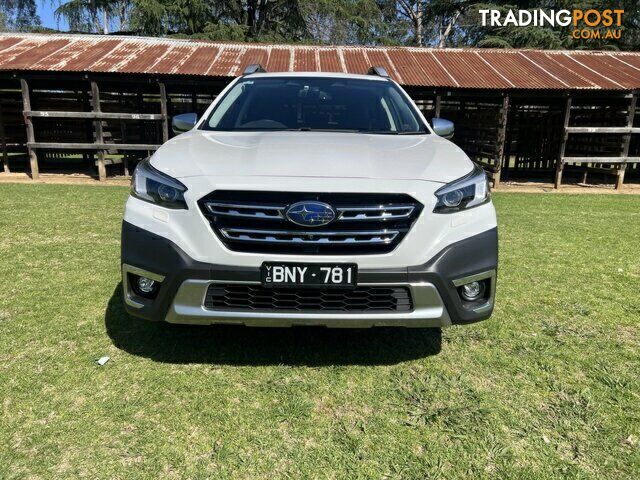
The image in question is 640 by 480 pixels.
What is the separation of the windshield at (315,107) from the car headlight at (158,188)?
93cm

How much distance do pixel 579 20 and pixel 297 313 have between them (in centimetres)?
2636

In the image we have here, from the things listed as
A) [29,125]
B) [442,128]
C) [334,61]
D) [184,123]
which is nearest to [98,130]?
[29,125]

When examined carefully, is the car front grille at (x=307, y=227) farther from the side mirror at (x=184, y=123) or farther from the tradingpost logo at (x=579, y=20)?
the tradingpost logo at (x=579, y=20)

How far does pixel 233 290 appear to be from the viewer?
94.7 inches

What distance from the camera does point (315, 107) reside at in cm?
366

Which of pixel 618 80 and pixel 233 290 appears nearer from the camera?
pixel 233 290

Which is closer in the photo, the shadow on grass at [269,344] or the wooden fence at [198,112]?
the shadow on grass at [269,344]

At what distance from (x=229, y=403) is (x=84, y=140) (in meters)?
13.9

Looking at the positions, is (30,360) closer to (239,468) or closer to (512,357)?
(239,468)

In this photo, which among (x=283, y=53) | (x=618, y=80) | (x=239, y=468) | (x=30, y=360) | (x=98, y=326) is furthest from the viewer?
(x=283, y=53)

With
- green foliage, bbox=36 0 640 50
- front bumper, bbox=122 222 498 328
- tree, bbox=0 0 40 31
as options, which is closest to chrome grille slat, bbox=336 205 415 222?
front bumper, bbox=122 222 498 328

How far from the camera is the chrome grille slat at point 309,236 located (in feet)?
7.66

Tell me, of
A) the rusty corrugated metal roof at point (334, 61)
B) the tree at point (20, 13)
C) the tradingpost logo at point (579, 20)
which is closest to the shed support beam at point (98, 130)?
the rusty corrugated metal roof at point (334, 61)

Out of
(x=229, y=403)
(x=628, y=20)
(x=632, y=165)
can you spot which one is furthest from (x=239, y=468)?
(x=628, y=20)
